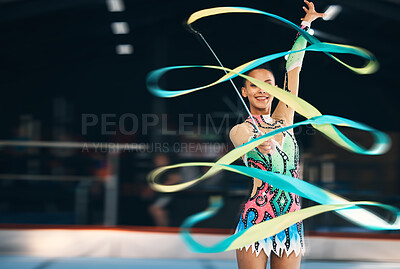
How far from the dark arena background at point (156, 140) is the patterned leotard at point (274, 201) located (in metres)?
2.12

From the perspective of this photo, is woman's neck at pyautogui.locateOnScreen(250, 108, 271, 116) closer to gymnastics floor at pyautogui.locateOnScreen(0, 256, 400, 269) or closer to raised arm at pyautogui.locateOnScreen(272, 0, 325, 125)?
raised arm at pyautogui.locateOnScreen(272, 0, 325, 125)

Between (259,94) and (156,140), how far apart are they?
8.99ft

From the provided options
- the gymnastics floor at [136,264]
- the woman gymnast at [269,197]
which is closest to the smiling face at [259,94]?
the woman gymnast at [269,197]

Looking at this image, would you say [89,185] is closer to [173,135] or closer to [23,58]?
[173,135]

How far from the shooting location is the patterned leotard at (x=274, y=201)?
1618mm

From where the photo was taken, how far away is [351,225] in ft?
13.1

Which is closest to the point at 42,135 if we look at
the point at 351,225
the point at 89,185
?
the point at 89,185

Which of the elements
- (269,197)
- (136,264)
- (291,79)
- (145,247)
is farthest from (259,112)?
(145,247)

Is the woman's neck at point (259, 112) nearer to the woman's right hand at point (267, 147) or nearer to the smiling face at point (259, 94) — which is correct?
the smiling face at point (259, 94)

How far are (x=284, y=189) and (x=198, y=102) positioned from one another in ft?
9.77

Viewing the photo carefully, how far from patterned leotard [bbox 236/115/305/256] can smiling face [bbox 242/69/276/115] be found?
7 cm

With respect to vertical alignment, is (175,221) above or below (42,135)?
below

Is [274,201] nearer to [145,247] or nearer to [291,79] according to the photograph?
[291,79]

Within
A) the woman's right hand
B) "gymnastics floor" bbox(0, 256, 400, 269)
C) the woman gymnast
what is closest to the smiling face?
the woman gymnast
